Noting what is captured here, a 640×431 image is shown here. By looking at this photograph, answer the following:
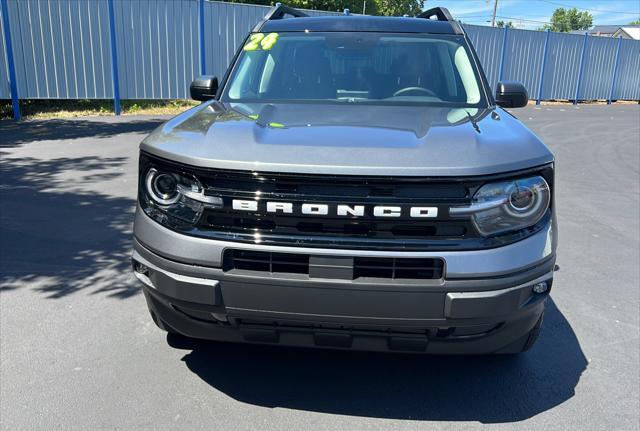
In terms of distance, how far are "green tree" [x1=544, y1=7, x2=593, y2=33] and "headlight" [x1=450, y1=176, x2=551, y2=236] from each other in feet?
434

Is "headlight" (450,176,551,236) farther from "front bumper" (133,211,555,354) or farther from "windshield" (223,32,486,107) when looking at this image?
"windshield" (223,32,486,107)

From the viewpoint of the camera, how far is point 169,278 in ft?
7.97

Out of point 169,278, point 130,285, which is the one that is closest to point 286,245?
point 169,278

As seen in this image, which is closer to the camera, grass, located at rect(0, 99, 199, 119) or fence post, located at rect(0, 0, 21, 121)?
fence post, located at rect(0, 0, 21, 121)

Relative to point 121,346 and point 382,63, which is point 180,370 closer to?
point 121,346

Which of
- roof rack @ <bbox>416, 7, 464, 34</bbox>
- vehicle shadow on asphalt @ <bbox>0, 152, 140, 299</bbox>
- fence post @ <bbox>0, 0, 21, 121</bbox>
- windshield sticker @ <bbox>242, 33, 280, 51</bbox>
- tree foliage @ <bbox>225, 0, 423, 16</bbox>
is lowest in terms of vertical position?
vehicle shadow on asphalt @ <bbox>0, 152, 140, 299</bbox>

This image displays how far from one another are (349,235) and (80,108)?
13209mm

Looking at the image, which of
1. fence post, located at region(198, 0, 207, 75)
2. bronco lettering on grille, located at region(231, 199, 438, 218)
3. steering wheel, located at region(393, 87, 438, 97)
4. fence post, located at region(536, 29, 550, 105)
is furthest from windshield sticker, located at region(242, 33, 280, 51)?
fence post, located at region(536, 29, 550, 105)

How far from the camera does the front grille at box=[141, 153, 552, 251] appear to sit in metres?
2.29

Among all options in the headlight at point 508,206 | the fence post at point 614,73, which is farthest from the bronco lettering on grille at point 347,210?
the fence post at point 614,73

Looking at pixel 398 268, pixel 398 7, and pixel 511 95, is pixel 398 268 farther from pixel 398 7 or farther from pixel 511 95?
pixel 398 7

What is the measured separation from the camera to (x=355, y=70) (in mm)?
3805

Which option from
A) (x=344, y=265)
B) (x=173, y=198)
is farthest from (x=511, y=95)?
(x=173, y=198)

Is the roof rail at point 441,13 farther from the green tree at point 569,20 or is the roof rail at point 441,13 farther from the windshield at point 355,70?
the green tree at point 569,20
